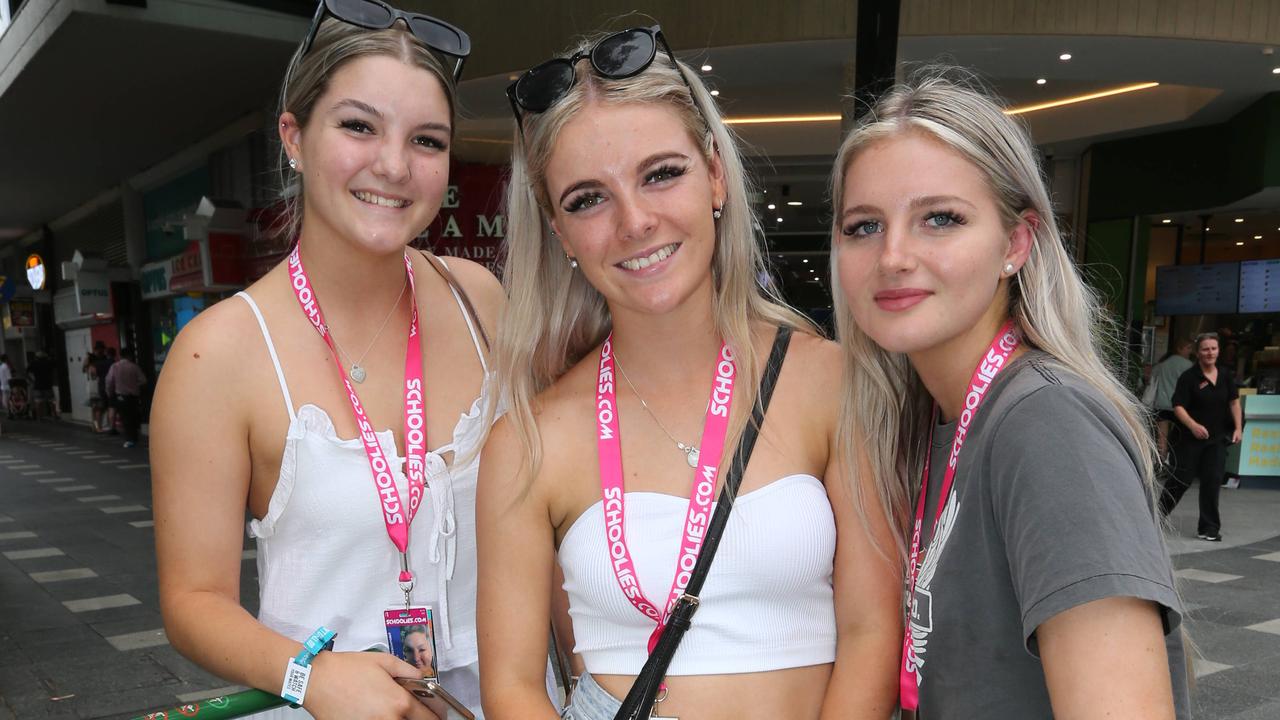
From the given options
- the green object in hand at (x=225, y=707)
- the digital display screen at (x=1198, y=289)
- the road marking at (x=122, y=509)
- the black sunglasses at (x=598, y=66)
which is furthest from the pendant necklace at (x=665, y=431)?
the digital display screen at (x=1198, y=289)

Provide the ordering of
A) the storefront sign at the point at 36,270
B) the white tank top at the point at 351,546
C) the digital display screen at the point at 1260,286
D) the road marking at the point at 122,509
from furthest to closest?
the storefront sign at the point at 36,270 < the digital display screen at the point at 1260,286 < the road marking at the point at 122,509 < the white tank top at the point at 351,546

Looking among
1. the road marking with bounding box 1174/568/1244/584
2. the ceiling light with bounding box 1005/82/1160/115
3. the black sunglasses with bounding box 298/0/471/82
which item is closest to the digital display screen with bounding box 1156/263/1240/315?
the ceiling light with bounding box 1005/82/1160/115

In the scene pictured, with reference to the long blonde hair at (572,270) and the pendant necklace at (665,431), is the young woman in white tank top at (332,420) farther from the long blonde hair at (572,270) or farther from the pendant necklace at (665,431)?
the pendant necklace at (665,431)

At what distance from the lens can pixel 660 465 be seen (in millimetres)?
1642

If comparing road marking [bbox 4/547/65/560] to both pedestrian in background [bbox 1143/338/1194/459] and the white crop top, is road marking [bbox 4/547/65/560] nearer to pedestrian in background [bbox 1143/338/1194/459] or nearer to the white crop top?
the white crop top

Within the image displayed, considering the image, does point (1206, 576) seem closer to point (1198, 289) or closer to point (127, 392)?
point (1198, 289)

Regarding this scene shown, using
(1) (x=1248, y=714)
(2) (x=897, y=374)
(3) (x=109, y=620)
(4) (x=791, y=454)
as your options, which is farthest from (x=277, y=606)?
(3) (x=109, y=620)

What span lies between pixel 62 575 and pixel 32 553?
106 cm

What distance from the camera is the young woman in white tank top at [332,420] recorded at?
5.44ft

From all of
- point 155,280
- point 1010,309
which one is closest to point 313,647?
point 1010,309

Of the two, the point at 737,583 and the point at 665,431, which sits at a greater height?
the point at 665,431

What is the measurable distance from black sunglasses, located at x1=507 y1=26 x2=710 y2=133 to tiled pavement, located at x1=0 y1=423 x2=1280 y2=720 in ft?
4.64

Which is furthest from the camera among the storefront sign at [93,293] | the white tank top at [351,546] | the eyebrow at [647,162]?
the storefront sign at [93,293]

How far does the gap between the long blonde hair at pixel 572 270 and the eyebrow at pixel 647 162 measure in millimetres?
74
